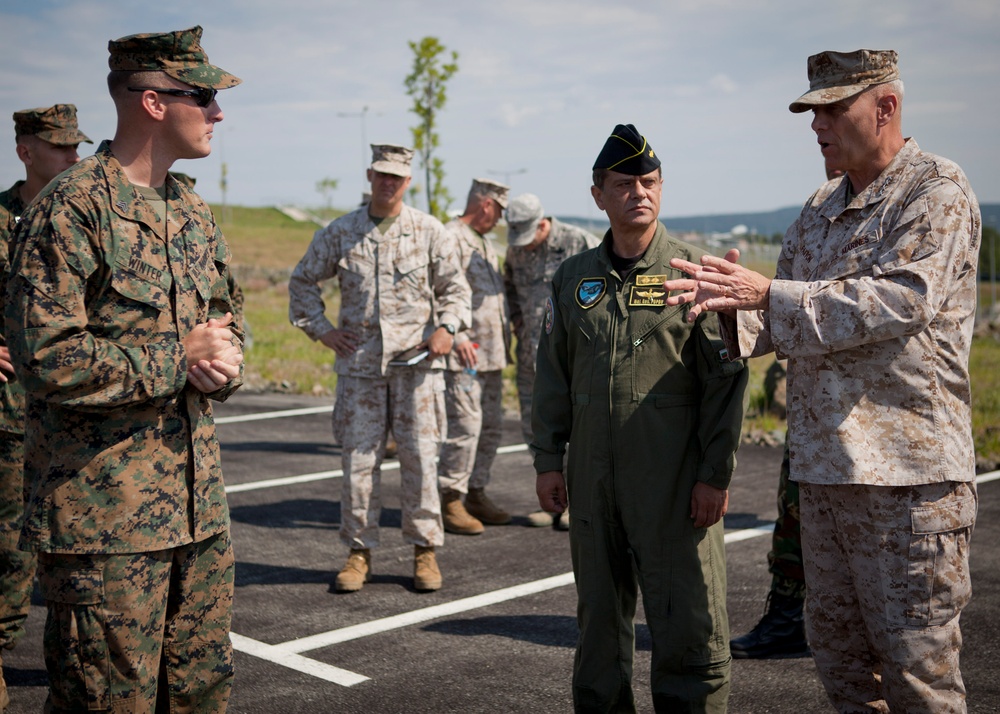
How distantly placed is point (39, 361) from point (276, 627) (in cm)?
297

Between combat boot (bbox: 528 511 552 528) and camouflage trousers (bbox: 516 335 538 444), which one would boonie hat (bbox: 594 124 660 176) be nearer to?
combat boot (bbox: 528 511 552 528)

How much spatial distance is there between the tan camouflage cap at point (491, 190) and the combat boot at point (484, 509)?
2.32 meters

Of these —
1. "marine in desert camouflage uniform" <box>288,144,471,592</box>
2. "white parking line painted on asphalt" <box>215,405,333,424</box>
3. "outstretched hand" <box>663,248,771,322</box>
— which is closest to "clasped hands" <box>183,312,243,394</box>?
"outstretched hand" <box>663,248,771,322</box>

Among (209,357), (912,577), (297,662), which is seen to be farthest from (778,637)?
(209,357)

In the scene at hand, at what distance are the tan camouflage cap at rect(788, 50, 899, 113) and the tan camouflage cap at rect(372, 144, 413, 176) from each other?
3331mm

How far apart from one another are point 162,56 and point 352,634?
320 cm

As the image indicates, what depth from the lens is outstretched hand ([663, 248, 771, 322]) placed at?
10.4 feet

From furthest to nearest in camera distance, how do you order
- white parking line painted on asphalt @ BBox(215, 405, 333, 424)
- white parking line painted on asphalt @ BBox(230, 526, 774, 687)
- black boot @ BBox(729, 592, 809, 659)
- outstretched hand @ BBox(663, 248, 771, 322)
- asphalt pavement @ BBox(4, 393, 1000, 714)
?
white parking line painted on asphalt @ BBox(215, 405, 333, 424), black boot @ BBox(729, 592, 809, 659), white parking line painted on asphalt @ BBox(230, 526, 774, 687), asphalt pavement @ BBox(4, 393, 1000, 714), outstretched hand @ BBox(663, 248, 771, 322)

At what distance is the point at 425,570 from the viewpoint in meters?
6.06

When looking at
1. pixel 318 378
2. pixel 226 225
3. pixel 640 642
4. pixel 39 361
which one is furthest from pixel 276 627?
pixel 226 225

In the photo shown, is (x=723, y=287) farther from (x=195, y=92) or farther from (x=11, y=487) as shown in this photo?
(x=11, y=487)

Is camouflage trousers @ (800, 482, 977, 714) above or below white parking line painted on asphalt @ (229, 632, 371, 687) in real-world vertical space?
above

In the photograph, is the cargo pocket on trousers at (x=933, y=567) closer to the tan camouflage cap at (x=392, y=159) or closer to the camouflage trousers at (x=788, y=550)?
the camouflage trousers at (x=788, y=550)

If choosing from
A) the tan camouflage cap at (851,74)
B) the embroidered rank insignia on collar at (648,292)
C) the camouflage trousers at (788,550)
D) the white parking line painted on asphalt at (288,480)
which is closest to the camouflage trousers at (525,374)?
the white parking line painted on asphalt at (288,480)
